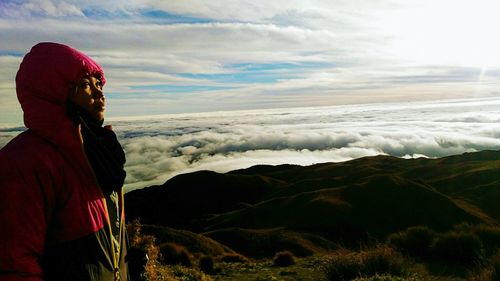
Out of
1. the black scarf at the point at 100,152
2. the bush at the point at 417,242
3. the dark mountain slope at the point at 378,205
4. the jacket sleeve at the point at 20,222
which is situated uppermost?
the black scarf at the point at 100,152

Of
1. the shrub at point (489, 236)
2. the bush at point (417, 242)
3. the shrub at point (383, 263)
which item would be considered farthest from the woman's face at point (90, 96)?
the shrub at point (489, 236)

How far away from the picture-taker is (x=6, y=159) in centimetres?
190

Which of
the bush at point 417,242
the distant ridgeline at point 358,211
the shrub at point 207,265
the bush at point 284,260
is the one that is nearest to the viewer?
the bush at point 417,242

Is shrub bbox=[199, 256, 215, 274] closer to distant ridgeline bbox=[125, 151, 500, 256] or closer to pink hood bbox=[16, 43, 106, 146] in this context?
pink hood bbox=[16, 43, 106, 146]

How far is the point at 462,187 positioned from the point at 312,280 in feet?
185

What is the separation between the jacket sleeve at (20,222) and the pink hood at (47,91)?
21cm

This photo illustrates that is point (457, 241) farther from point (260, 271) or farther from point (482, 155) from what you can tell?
point (482, 155)

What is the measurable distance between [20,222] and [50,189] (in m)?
0.18

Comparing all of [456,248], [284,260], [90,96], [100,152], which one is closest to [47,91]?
[90,96]

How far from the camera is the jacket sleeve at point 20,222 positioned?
1831mm

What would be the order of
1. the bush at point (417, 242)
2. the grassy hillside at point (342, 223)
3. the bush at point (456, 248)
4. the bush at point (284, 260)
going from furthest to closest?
the bush at point (284, 260) < the bush at point (417, 242) < the bush at point (456, 248) < the grassy hillside at point (342, 223)

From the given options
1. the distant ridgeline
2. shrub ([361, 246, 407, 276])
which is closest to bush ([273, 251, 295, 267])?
shrub ([361, 246, 407, 276])

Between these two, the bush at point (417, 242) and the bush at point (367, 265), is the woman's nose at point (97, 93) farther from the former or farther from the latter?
the bush at point (417, 242)

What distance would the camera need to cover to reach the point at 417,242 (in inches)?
508
